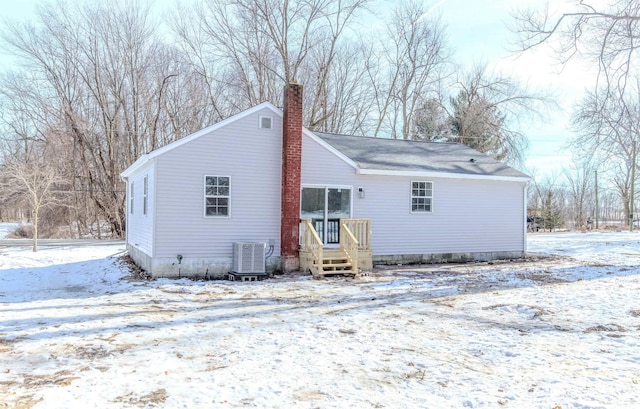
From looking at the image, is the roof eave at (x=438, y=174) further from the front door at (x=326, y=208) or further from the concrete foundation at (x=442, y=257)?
A: the concrete foundation at (x=442, y=257)

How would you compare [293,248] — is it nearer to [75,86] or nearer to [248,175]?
[248,175]

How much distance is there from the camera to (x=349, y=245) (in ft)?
38.3

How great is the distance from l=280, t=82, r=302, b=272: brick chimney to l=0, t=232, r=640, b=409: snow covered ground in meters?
1.42

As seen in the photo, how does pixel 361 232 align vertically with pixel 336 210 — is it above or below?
below

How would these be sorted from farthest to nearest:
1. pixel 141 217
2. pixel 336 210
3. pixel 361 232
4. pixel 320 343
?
pixel 336 210 → pixel 141 217 → pixel 361 232 → pixel 320 343

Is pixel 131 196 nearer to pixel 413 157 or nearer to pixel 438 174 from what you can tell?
pixel 413 157

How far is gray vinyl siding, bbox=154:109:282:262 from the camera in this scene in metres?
10.7

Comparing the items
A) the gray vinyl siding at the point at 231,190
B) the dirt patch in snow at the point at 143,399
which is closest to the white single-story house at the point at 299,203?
the gray vinyl siding at the point at 231,190

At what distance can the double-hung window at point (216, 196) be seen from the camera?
36.4 feet


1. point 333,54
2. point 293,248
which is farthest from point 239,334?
point 333,54

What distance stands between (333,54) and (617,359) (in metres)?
26.4

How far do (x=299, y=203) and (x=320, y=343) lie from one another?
649 cm

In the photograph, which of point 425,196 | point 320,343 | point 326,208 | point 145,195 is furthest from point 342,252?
point 320,343

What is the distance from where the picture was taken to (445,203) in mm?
14148
